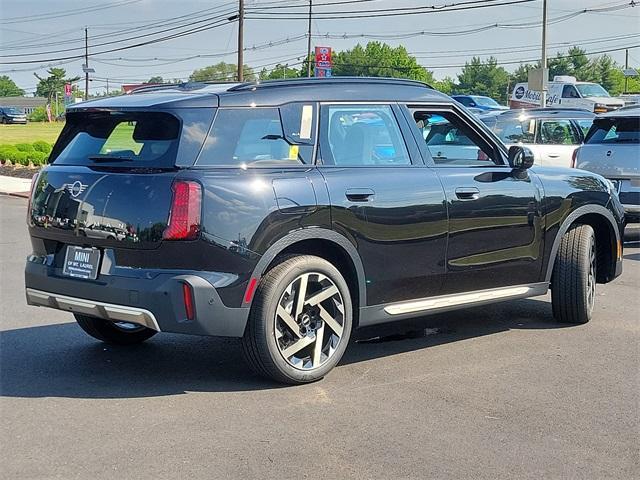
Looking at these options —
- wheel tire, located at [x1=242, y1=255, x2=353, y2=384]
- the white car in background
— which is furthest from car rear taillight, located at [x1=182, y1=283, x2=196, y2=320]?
the white car in background

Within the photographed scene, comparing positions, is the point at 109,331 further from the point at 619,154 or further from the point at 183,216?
the point at 619,154

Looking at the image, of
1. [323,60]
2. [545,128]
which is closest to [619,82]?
[323,60]

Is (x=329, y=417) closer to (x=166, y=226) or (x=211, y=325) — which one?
(x=211, y=325)

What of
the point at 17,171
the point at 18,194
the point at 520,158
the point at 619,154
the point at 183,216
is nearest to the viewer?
the point at 183,216

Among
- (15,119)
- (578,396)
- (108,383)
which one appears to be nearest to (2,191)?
(108,383)

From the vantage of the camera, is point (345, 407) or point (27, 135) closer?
point (345, 407)

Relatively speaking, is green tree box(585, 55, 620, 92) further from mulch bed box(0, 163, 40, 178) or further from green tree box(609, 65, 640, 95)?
mulch bed box(0, 163, 40, 178)

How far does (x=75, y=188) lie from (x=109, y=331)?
4.58 feet

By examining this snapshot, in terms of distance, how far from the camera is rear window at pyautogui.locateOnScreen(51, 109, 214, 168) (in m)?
5.21

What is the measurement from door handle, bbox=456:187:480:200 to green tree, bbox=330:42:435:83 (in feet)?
414

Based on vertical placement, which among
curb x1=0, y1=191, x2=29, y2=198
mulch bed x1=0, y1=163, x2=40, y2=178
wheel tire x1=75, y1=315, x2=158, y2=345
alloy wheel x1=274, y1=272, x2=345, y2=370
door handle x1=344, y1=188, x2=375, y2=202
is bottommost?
wheel tire x1=75, y1=315, x2=158, y2=345

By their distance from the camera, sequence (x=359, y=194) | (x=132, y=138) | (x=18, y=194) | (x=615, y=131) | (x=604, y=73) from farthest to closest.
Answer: (x=604, y=73)
(x=18, y=194)
(x=615, y=131)
(x=359, y=194)
(x=132, y=138)

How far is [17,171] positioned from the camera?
26438 millimetres

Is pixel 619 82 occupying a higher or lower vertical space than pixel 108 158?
higher
